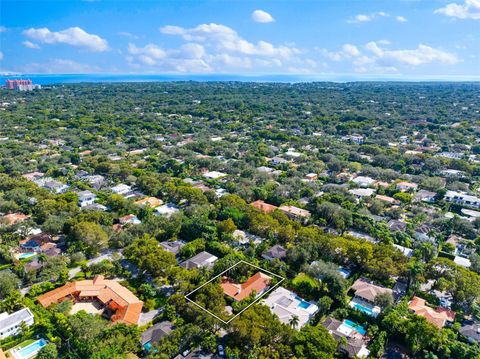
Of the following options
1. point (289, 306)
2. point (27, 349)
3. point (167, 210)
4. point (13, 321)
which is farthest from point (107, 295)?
point (167, 210)

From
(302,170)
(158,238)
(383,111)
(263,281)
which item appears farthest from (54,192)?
(383,111)

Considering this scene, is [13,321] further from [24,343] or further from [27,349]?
[27,349]

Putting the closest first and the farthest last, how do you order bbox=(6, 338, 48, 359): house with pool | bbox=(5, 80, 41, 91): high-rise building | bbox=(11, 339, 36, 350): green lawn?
bbox=(6, 338, 48, 359): house with pool < bbox=(11, 339, 36, 350): green lawn < bbox=(5, 80, 41, 91): high-rise building

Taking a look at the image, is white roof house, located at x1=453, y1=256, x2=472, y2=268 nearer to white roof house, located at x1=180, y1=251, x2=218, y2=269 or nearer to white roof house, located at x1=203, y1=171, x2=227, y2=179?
white roof house, located at x1=180, y1=251, x2=218, y2=269

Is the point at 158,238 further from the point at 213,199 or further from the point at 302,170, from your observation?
the point at 302,170

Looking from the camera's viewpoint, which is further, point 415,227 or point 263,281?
point 415,227

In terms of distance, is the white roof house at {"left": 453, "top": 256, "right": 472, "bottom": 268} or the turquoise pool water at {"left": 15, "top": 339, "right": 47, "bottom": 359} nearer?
the turquoise pool water at {"left": 15, "top": 339, "right": 47, "bottom": 359}

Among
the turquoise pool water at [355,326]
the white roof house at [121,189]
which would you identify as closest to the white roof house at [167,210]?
the white roof house at [121,189]

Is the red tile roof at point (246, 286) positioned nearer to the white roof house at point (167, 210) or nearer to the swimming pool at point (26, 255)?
the white roof house at point (167, 210)

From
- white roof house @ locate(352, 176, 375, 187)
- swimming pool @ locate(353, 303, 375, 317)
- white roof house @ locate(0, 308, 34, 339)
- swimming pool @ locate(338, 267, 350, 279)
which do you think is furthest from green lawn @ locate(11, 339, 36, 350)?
white roof house @ locate(352, 176, 375, 187)
